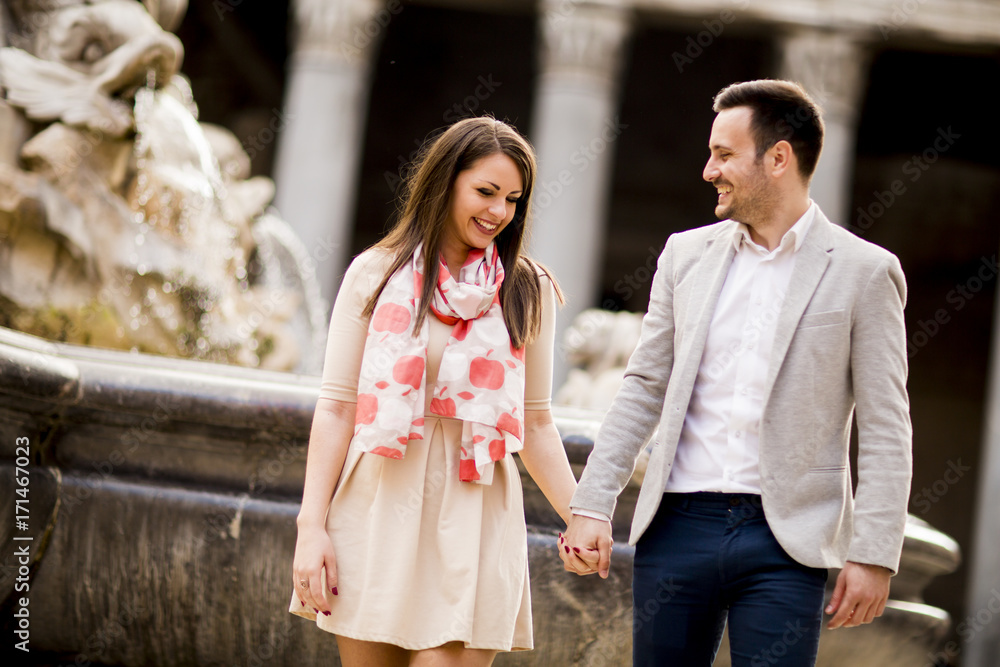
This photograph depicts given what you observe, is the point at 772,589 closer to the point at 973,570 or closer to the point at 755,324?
the point at 755,324

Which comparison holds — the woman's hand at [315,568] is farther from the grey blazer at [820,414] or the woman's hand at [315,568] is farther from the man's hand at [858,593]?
the man's hand at [858,593]

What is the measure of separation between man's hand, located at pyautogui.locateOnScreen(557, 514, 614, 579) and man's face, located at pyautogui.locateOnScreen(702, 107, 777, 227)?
0.73 metres

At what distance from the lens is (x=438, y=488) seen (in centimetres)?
237

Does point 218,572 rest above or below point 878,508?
below

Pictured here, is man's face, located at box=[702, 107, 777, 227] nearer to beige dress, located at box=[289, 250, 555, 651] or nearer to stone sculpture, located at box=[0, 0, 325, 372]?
beige dress, located at box=[289, 250, 555, 651]

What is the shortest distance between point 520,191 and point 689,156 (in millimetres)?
20045

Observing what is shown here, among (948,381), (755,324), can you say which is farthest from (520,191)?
(948,381)

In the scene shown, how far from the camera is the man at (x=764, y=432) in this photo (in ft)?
7.20

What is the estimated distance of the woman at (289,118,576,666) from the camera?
90.2 inches

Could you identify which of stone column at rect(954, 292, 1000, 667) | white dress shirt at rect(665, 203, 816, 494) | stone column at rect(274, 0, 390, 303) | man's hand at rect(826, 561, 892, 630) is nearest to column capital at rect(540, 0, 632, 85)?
stone column at rect(274, 0, 390, 303)

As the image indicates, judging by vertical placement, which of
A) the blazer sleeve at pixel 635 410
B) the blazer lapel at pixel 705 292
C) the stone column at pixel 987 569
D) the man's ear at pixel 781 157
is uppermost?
the man's ear at pixel 781 157

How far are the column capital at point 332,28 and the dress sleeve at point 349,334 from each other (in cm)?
1534

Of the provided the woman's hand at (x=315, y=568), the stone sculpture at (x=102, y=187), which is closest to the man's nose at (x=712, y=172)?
the woman's hand at (x=315, y=568)

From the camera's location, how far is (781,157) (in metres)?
2.41
